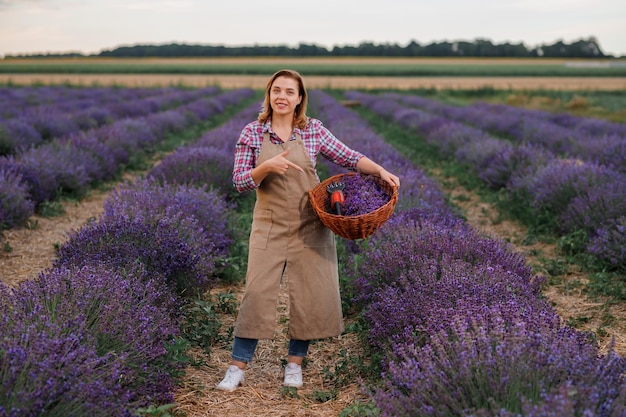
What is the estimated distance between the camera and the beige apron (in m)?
3.30

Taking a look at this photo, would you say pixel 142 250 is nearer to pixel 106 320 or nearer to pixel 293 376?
pixel 106 320

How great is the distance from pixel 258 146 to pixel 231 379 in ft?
4.06

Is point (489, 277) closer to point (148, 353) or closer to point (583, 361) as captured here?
point (583, 361)

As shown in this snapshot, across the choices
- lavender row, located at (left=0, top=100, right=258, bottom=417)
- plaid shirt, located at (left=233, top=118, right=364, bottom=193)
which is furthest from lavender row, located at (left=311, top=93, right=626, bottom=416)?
lavender row, located at (left=0, top=100, right=258, bottom=417)

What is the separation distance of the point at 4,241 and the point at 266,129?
4.05 metres

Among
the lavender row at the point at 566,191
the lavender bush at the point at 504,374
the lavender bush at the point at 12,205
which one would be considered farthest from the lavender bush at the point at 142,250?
the lavender row at the point at 566,191

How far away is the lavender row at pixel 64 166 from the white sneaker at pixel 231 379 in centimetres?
384

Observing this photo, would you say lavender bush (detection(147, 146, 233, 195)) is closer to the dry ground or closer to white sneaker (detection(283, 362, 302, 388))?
the dry ground

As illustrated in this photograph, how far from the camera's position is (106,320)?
111 inches

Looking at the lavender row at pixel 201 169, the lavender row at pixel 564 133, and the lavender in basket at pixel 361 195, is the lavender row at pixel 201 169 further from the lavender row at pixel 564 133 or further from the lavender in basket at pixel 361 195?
the lavender row at pixel 564 133

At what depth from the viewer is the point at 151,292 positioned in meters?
3.37

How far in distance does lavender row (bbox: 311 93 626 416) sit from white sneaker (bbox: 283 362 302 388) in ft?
1.44

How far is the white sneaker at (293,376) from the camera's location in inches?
136

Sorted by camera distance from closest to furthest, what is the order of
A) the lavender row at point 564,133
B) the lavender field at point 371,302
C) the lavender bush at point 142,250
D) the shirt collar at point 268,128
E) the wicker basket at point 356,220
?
the lavender field at point 371,302 → the wicker basket at point 356,220 → the shirt collar at point 268,128 → the lavender bush at point 142,250 → the lavender row at point 564,133
